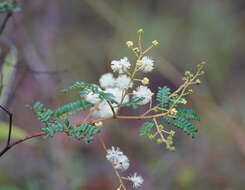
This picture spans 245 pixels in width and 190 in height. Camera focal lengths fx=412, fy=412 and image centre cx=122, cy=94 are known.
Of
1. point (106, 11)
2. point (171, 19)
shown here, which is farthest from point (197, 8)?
point (106, 11)

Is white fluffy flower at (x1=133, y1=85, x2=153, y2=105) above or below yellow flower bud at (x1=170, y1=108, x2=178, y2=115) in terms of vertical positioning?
below

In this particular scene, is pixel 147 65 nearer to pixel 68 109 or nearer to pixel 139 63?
pixel 139 63

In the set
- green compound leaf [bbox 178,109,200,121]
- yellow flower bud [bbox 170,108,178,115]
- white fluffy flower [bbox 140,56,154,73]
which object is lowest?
green compound leaf [bbox 178,109,200,121]

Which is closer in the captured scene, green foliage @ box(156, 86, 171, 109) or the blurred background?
green foliage @ box(156, 86, 171, 109)

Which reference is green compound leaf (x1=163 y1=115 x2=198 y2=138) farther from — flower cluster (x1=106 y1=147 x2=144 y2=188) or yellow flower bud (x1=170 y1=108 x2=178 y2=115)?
flower cluster (x1=106 y1=147 x2=144 y2=188)

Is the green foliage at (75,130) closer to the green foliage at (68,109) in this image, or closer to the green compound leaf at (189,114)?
the green foliage at (68,109)

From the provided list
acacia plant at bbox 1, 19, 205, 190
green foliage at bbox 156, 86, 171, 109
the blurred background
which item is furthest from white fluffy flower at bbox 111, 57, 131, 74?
the blurred background

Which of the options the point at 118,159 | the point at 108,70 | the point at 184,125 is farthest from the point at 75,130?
the point at 108,70

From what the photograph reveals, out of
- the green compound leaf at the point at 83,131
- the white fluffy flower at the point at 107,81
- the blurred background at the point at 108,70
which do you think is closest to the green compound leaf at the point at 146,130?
the green compound leaf at the point at 83,131
